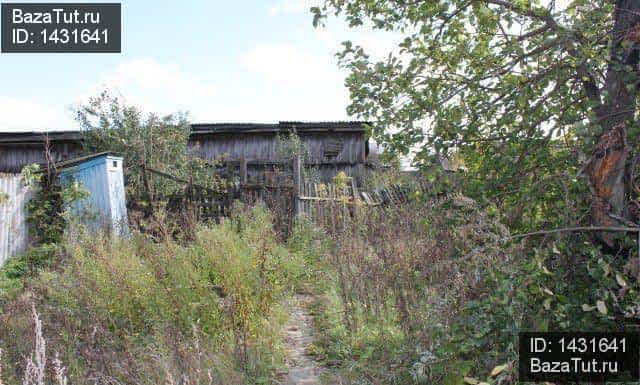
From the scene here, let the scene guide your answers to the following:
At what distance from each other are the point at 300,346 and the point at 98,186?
6.89m

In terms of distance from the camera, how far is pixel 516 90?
3639mm

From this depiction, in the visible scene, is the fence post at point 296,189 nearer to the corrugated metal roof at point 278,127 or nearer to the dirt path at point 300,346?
the dirt path at point 300,346

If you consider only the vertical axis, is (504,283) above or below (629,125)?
below

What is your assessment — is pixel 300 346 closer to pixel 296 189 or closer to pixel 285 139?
pixel 296 189

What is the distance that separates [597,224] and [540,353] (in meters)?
0.90

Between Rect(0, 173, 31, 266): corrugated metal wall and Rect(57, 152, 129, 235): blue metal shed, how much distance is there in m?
0.77

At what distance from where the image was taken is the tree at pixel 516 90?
315cm

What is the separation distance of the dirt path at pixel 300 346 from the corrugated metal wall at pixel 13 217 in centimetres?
633

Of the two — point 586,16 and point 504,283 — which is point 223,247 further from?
point 586,16

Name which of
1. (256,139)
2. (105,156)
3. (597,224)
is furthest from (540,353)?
(256,139)

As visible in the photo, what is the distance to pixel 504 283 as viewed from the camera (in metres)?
2.69

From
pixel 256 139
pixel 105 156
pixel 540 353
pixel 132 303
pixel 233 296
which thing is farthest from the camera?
pixel 256 139

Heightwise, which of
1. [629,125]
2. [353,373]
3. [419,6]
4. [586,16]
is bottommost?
[353,373]

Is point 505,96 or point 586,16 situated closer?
point 586,16
